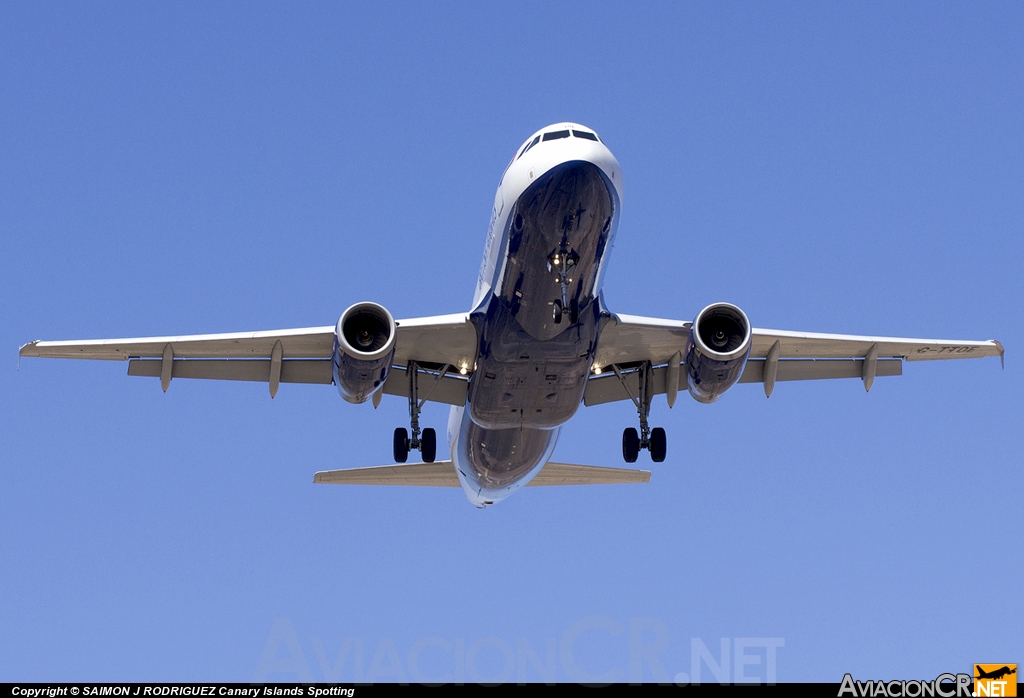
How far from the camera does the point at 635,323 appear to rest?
26.3m

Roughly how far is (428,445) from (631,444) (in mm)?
4555

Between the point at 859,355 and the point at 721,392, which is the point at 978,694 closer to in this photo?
the point at 721,392

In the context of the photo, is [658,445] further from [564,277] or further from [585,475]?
[564,277]

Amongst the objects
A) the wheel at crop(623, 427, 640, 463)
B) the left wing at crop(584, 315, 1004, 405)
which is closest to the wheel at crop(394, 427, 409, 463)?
the left wing at crop(584, 315, 1004, 405)

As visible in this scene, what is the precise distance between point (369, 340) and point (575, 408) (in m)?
4.72

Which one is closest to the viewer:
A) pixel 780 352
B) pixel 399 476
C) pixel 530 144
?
pixel 530 144

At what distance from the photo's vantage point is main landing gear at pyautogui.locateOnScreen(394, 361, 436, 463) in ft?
91.0

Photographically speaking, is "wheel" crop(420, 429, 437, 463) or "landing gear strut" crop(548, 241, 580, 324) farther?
"wheel" crop(420, 429, 437, 463)

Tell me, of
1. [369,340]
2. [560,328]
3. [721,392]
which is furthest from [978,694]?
[369,340]

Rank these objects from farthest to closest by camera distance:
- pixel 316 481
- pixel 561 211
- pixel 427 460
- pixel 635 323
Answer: pixel 316 481 < pixel 427 460 < pixel 635 323 < pixel 561 211

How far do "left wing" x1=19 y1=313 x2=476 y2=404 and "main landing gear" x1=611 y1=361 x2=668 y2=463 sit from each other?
381 centimetres

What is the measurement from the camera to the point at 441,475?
106ft

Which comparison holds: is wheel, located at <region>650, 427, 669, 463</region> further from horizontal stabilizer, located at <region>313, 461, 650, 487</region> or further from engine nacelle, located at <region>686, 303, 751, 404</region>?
horizontal stabilizer, located at <region>313, 461, 650, 487</region>

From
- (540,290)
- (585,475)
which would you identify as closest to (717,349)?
(540,290)
